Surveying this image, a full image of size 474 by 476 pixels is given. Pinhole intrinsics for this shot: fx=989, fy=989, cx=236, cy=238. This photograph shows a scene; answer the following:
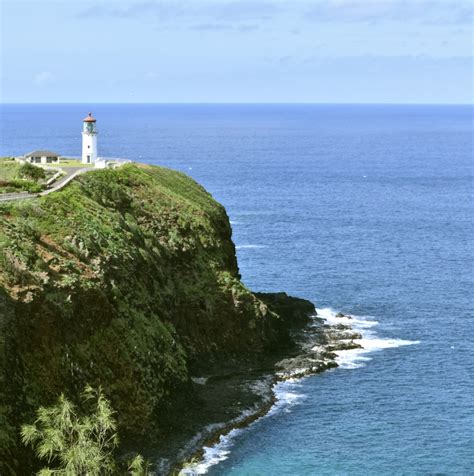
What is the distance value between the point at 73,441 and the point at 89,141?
222ft

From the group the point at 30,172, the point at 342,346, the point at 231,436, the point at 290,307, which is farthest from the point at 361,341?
the point at 30,172

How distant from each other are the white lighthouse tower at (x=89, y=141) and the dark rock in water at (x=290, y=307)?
30152 mm

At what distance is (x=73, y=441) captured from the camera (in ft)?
197

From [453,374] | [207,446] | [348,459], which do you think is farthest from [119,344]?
[453,374]

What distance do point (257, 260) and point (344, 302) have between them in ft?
82.8

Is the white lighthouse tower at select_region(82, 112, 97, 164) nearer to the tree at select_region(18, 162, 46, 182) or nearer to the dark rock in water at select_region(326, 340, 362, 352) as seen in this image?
the tree at select_region(18, 162, 46, 182)

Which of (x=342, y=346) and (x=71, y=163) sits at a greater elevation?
(x=71, y=163)

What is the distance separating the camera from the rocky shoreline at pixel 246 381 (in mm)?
69531

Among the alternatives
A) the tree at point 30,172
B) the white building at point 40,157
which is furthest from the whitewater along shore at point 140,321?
the white building at point 40,157

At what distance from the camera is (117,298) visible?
2958 inches

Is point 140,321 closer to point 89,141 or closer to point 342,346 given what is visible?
point 342,346

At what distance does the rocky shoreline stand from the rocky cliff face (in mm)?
2041

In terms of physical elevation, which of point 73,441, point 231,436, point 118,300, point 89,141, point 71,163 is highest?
point 89,141

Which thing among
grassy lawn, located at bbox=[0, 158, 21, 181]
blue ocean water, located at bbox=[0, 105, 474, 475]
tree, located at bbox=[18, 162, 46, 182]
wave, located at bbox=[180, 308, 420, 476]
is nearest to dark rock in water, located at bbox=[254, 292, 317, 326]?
wave, located at bbox=[180, 308, 420, 476]
